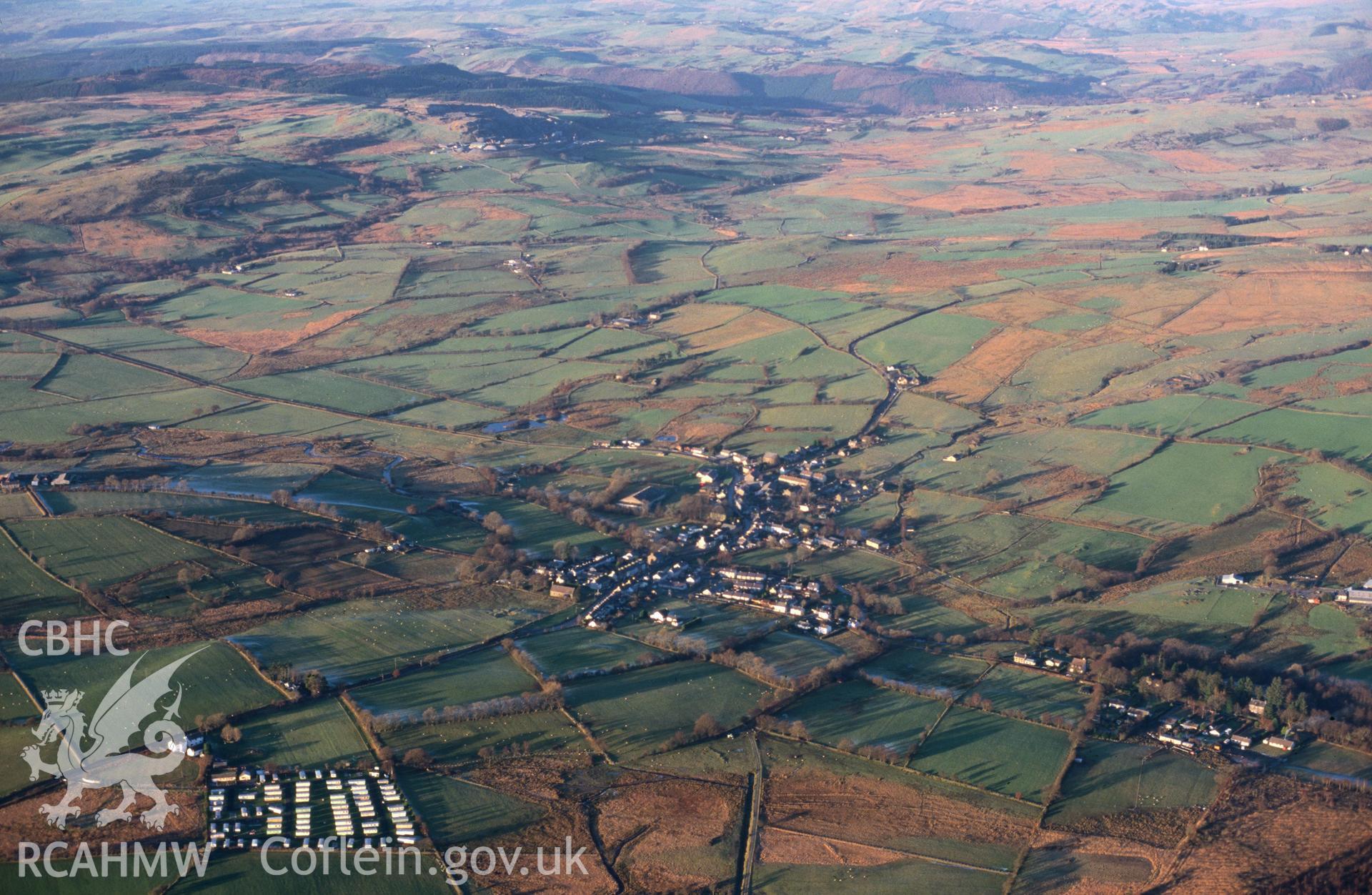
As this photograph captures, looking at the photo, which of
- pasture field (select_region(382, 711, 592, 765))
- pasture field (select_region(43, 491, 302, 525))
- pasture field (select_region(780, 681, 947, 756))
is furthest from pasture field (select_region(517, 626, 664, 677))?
pasture field (select_region(43, 491, 302, 525))

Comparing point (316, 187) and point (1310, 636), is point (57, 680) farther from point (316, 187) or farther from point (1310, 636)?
point (316, 187)

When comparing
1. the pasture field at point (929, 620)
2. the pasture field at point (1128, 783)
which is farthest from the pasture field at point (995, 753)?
the pasture field at point (929, 620)

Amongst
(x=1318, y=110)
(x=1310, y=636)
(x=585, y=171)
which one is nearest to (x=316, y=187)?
(x=585, y=171)

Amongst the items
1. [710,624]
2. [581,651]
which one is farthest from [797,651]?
[581,651]

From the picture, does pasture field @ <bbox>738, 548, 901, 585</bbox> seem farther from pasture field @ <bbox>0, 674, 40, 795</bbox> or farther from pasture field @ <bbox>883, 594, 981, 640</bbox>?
pasture field @ <bbox>0, 674, 40, 795</bbox>

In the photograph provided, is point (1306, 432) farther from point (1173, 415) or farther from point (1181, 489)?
point (1181, 489)

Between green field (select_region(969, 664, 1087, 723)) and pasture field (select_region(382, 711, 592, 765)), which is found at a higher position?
pasture field (select_region(382, 711, 592, 765))
